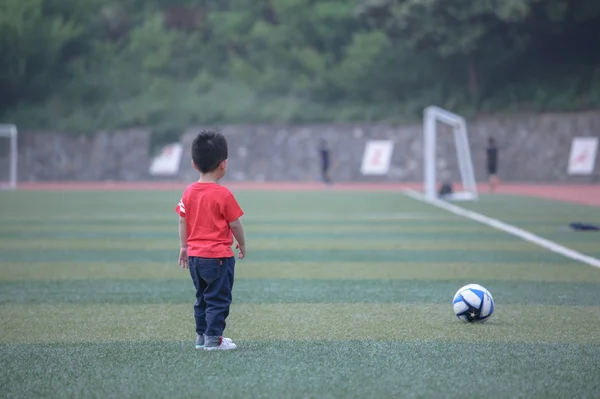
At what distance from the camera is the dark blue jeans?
259 inches

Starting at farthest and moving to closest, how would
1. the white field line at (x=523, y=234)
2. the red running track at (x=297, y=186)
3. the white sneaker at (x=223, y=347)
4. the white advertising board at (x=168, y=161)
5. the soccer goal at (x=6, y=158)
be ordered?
the white advertising board at (x=168, y=161), the soccer goal at (x=6, y=158), the red running track at (x=297, y=186), the white field line at (x=523, y=234), the white sneaker at (x=223, y=347)

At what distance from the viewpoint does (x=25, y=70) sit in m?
56.4

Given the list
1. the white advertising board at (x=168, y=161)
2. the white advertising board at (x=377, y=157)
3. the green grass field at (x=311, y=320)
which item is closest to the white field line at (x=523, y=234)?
the green grass field at (x=311, y=320)

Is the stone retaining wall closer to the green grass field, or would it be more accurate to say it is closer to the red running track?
the red running track

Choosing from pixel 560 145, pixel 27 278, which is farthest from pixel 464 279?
pixel 560 145

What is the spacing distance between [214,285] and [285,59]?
49.0m

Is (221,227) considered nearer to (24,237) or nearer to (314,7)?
(24,237)

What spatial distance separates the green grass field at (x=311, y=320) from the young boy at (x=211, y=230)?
1.03ft

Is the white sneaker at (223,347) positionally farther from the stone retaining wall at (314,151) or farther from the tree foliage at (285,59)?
the stone retaining wall at (314,151)

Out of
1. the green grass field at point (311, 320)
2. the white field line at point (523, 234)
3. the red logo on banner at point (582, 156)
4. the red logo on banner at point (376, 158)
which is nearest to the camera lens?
the green grass field at point (311, 320)

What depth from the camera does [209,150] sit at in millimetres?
6605

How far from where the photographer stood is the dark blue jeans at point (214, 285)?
6.58 m

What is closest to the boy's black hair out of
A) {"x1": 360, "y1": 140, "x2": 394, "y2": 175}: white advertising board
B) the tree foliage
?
the tree foliage

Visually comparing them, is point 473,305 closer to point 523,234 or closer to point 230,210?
point 230,210
